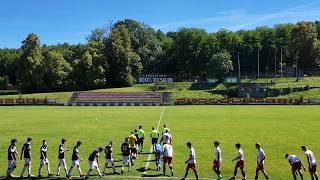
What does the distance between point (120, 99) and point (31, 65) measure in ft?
105

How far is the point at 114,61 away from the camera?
391 feet

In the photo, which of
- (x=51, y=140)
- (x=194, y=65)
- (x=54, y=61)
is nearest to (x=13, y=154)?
(x=51, y=140)

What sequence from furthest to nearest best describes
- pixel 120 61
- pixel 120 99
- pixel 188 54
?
pixel 188 54 < pixel 120 61 < pixel 120 99

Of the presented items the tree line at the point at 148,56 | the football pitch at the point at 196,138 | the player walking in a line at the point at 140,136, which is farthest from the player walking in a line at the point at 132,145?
the tree line at the point at 148,56

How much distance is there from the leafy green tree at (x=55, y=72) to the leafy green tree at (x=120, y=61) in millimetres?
11925

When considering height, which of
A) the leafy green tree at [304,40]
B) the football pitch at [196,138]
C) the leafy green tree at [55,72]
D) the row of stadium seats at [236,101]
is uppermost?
the leafy green tree at [304,40]

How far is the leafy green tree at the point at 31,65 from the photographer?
113m

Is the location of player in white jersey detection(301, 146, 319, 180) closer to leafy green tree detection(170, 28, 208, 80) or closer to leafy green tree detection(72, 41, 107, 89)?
leafy green tree detection(72, 41, 107, 89)

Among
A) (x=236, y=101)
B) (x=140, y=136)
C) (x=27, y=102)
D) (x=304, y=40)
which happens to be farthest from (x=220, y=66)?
(x=140, y=136)

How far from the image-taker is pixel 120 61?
389ft

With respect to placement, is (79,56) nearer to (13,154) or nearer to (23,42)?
(23,42)

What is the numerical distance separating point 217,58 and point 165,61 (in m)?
24.9

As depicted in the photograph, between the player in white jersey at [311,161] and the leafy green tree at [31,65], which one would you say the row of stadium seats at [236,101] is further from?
the player in white jersey at [311,161]

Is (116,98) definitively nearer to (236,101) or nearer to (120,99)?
(120,99)
